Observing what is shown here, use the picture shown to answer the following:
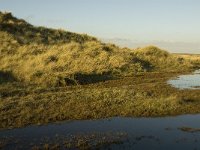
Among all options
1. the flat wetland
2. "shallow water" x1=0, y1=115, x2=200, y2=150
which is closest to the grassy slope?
the flat wetland

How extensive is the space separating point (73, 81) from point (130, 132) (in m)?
14.9

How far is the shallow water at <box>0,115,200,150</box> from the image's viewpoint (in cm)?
Answer: 1416

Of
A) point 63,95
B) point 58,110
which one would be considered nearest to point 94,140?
point 58,110

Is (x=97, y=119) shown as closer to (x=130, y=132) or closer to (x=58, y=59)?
(x=130, y=132)

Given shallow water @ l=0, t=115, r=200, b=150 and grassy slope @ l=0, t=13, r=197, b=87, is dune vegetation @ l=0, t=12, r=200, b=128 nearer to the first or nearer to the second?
grassy slope @ l=0, t=13, r=197, b=87

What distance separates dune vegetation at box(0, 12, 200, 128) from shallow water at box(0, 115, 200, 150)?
1.11m

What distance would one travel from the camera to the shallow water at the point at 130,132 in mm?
14164

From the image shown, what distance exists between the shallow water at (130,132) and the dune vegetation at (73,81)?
3.64ft

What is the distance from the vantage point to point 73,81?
3033cm

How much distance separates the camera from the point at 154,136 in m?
15.3

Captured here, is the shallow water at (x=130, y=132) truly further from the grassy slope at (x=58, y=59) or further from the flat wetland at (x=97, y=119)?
the grassy slope at (x=58, y=59)

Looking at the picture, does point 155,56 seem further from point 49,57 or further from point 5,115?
point 5,115

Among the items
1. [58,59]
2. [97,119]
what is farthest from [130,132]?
[58,59]

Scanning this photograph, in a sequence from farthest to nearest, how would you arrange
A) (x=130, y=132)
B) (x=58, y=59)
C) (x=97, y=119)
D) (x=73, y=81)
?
(x=58, y=59), (x=73, y=81), (x=97, y=119), (x=130, y=132)
